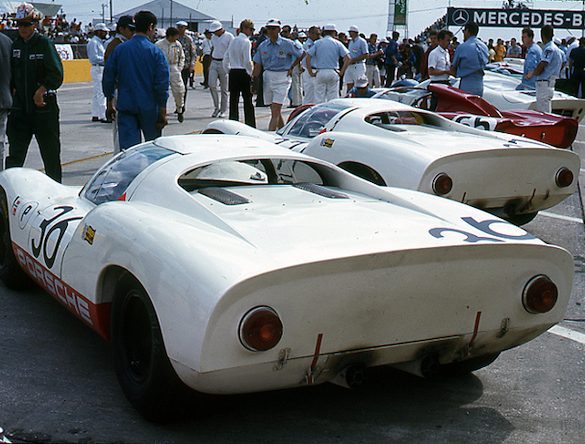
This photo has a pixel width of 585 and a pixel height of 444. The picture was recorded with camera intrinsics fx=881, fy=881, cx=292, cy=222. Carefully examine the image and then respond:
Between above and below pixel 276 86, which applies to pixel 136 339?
below

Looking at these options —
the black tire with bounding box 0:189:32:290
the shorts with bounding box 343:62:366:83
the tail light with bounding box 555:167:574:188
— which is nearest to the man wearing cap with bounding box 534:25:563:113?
the shorts with bounding box 343:62:366:83

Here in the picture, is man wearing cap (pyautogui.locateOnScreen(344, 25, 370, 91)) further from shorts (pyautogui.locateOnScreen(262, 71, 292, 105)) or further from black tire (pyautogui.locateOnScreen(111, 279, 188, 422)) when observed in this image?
black tire (pyautogui.locateOnScreen(111, 279, 188, 422))

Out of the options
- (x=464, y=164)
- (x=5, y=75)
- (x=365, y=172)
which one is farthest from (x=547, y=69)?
(x=5, y=75)

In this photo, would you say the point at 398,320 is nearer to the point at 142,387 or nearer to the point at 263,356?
the point at 263,356

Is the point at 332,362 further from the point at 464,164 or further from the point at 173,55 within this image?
the point at 173,55

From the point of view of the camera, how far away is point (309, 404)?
3732mm

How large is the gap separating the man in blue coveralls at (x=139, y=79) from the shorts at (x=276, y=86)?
5.52m

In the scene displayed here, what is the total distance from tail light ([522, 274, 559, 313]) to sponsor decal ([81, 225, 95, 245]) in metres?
1.84

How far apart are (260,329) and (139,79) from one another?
5353mm

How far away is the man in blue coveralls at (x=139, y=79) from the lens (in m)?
7.92

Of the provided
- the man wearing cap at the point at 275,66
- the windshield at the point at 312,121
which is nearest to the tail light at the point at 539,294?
the windshield at the point at 312,121

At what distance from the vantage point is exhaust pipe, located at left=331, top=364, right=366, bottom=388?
3299mm

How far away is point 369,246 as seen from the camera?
3.29 m

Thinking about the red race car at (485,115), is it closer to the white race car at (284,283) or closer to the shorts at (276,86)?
the shorts at (276,86)
